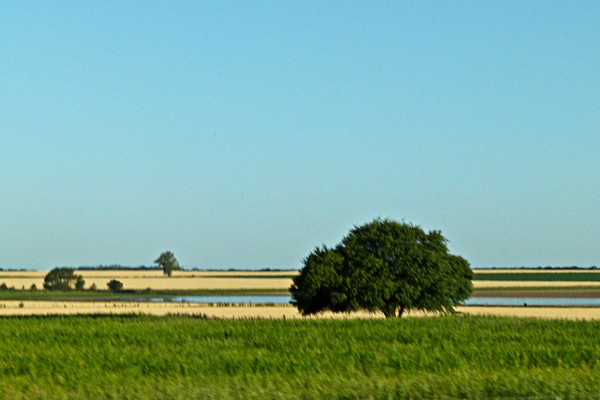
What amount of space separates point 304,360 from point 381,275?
1719 inches

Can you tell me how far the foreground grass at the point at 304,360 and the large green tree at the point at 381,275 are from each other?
21161mm

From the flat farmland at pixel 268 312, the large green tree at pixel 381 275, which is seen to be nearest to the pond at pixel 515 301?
the flat farmland at pixel 268 312

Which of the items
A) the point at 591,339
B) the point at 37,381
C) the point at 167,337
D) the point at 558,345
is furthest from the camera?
the point at 167,337

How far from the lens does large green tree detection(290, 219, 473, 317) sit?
76125 mm

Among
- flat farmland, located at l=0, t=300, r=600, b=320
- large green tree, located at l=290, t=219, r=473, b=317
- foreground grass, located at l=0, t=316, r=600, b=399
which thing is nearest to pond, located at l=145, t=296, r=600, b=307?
flat farmland, located at l=0, t=300, r=600, b=320

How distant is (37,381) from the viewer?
2942 cm

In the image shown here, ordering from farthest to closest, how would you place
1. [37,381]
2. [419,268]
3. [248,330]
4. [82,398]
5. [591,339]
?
[419,268], [248,330], [591,339], [37,381], [82,398]

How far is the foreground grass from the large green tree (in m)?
21.2

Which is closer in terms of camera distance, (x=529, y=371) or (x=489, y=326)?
(x=529, y=371)

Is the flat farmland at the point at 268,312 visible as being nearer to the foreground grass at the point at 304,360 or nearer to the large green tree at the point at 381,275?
the large green tree at the point at 381,275

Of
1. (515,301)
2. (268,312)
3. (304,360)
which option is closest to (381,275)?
(268,312)

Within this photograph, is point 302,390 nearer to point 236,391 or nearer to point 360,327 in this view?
point 236,391

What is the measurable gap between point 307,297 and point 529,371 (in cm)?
4826

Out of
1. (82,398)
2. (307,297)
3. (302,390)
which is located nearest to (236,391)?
(302,390)
